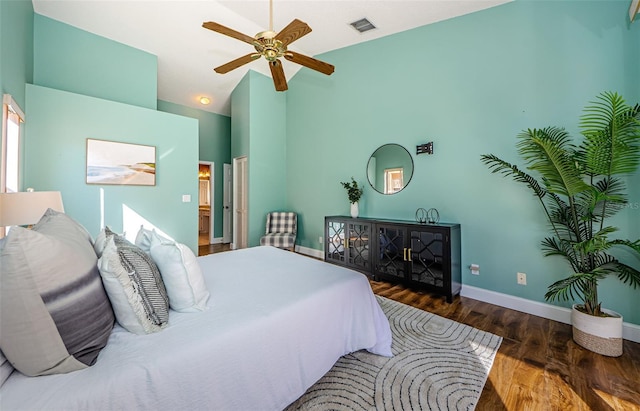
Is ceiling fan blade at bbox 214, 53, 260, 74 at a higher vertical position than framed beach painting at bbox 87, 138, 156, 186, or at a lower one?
higher

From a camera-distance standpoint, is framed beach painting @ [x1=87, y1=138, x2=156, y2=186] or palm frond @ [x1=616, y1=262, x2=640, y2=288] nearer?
palm frond @ [x1=616, y1=262, x2=640, y2=288]

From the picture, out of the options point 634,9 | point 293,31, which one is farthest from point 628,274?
point 293,31

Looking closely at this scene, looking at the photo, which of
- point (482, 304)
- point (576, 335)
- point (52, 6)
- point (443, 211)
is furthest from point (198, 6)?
point (576, 335)

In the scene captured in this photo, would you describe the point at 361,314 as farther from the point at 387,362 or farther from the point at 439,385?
the point at 439,385

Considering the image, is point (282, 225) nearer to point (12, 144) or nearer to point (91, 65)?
point (12, 144)

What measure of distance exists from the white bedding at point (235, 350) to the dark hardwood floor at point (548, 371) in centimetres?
76

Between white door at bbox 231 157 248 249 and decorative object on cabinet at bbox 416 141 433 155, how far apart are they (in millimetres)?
3285

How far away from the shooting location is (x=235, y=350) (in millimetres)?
1120

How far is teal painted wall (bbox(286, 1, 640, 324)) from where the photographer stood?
232cm

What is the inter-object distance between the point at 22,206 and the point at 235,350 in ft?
5.82

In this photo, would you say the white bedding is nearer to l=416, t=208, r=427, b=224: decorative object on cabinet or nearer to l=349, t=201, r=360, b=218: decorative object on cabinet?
l=416, t=208, r=427, b=224: decorative object on cabinet

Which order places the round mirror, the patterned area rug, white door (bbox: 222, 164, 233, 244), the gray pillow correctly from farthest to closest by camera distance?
1. white door (bbox: 222, 164, 233, 244)
2. the round mirror
3. the patterned area rug
4. the gray pillow

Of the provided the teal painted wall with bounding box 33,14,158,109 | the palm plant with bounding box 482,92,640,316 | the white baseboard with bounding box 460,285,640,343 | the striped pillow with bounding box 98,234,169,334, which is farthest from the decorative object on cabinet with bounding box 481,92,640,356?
the teal painted wall with bounding box 33,14,158,109

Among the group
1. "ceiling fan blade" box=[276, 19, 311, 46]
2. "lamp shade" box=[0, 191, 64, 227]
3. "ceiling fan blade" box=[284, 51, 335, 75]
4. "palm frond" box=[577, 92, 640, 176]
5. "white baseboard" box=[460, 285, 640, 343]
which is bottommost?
"white baseboard" box=[460, 285, 640, 343]
